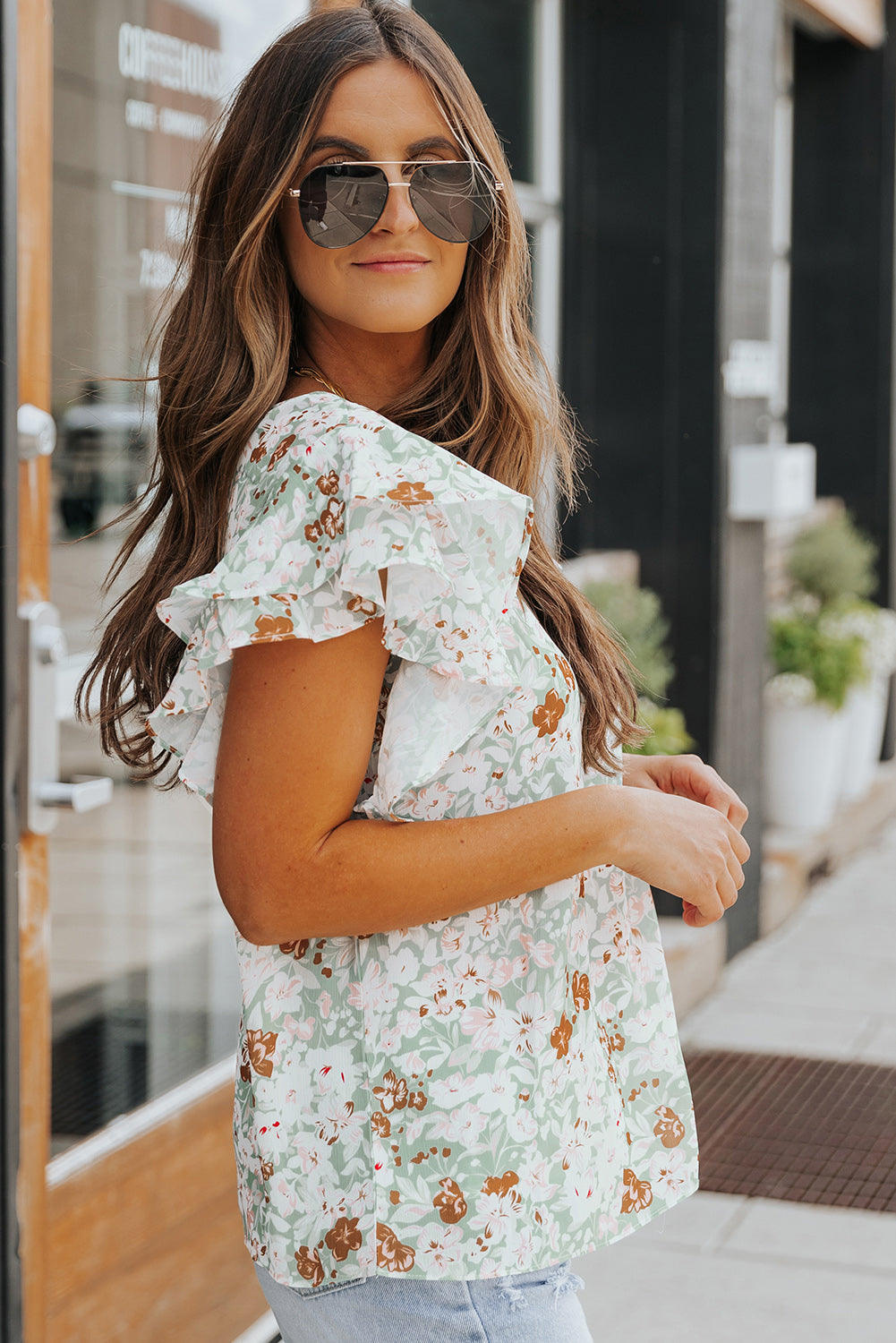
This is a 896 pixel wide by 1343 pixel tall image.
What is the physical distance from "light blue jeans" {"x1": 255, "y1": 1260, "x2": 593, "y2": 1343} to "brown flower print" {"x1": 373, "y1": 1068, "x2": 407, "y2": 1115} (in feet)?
0.48

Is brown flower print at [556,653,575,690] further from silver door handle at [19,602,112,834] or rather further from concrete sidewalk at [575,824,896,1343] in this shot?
concrete sidewalk at [575,824,896,1343]

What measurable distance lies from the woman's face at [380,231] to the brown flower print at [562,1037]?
0.64 meters

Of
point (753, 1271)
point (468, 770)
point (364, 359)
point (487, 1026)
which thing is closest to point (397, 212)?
point (364, 359)

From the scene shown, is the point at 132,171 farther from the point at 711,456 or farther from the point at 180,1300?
the point at 711,456

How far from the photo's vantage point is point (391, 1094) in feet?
4.66

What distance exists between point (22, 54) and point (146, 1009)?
64.3 inches

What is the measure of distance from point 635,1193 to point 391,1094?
29 cm

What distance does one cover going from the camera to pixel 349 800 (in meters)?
1.33

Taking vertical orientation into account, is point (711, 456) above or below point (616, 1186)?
above

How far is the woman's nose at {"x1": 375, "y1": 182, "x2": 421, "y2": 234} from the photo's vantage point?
147 cm

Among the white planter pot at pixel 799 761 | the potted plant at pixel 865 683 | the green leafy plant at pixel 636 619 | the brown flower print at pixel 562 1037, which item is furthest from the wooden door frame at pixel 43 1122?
the potted plant at pixel 865 683

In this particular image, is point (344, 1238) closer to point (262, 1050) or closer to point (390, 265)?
point (262, 1050)

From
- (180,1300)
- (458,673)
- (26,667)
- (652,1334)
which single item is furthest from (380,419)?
(652,1334)

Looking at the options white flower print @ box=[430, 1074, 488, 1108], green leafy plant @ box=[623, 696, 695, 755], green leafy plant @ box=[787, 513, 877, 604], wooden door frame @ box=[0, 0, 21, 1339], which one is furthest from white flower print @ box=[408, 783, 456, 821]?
green leafy plant @ box=[787, 513, 877, 604]
